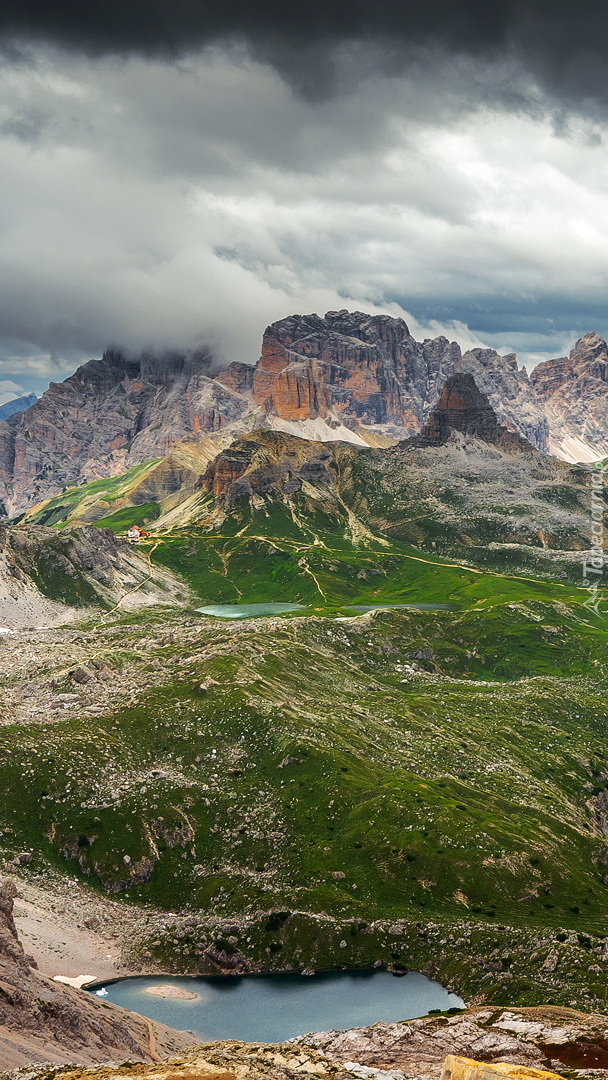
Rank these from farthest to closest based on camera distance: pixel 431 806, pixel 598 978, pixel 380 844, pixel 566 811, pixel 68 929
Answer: pixel 566 811 → pixel 431 806 → pixel 380 844 → pixel 68 929 → pixel 598 978

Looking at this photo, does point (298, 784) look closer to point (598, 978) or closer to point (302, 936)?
point (302, 936)

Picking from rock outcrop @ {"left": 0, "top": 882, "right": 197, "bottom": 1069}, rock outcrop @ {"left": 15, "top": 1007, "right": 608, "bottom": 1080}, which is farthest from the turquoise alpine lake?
rock outcrop @ {"left": 15, "top": 1007, "right": 608, "bottom": 1080}

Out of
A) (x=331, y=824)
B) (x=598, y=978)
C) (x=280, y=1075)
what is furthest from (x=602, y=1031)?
(x=331, y=824)

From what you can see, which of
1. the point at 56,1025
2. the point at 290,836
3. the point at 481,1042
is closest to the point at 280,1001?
the point at 290,836

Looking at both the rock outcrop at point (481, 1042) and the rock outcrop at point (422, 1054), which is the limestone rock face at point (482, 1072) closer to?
the rock outcrop at point (422, 1054)

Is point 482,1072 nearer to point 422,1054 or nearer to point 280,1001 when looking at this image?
point 422,1054

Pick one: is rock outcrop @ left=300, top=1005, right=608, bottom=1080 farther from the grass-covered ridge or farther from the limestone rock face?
the grass-covered ridge

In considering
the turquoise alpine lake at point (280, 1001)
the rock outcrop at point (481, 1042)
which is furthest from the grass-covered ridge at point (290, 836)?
the rock outcrop at point (481, 1042)
